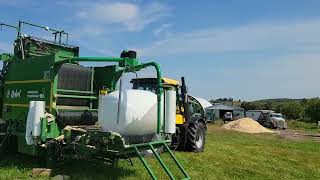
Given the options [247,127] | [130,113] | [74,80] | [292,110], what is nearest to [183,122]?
[74,80]

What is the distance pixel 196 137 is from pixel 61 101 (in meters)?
6.58

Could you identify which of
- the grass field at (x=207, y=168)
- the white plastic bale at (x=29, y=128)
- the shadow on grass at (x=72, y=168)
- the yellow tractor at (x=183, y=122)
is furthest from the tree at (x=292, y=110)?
the white plastic bale at (x=29, y=128)

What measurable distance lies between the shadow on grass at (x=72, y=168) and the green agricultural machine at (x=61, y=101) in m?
0.25

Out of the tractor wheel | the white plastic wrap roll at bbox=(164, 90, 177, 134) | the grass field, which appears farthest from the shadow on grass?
the tractor wheel

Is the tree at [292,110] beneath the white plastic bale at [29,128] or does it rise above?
above

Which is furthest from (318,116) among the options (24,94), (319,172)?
(24,94)

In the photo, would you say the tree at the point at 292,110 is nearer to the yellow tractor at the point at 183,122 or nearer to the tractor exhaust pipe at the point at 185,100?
the yellow tractor at the point at 183,122

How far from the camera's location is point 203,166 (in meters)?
11.2

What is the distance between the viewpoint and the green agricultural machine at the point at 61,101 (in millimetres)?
8242

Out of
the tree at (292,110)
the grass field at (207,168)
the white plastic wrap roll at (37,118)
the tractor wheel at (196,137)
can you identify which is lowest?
the grass field at (207,168)

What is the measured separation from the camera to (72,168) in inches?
381

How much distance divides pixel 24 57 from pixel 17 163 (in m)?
2.83

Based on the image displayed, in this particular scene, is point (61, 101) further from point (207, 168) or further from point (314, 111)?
point (314, 111)

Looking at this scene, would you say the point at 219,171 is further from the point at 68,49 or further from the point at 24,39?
the point at 24,39
